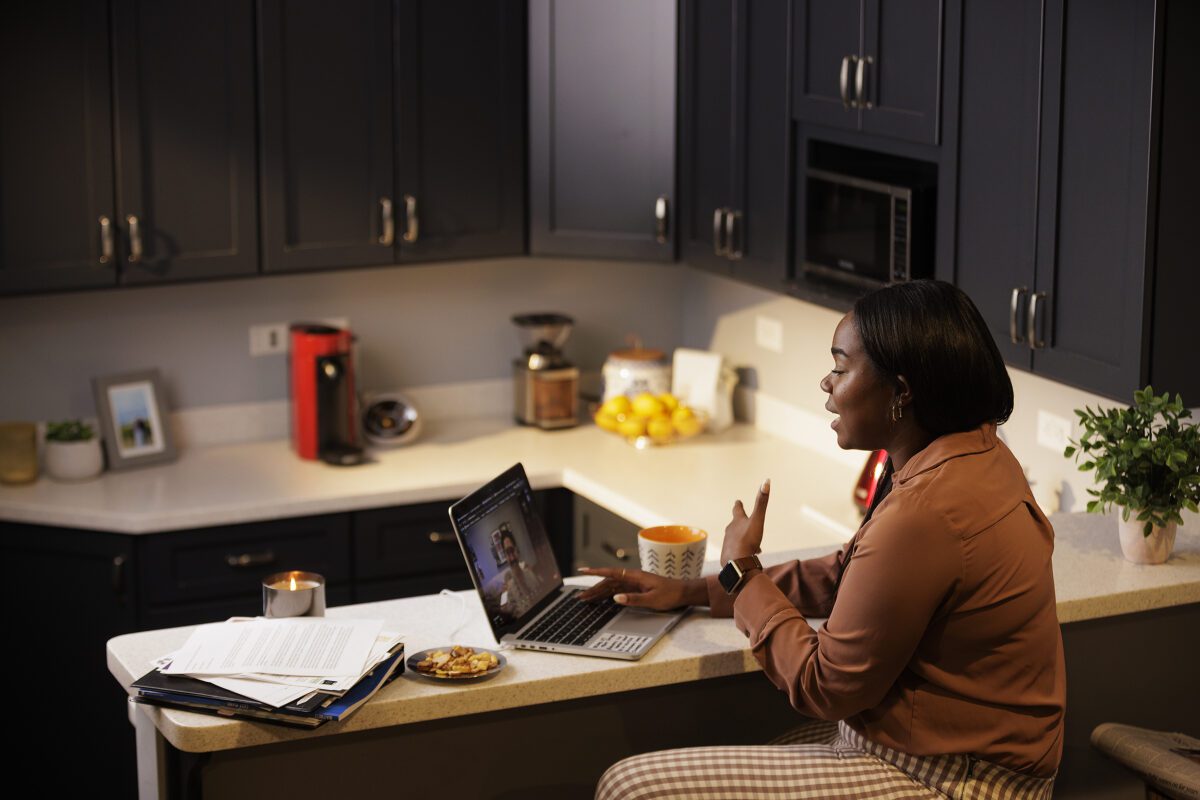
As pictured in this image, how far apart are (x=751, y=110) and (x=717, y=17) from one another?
0.29 m

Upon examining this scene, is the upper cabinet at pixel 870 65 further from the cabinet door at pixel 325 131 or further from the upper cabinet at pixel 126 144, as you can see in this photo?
the upper cabinet at pixel 126 144

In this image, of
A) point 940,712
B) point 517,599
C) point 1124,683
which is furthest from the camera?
point 1124,683

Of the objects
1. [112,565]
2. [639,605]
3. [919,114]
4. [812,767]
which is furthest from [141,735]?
[919,114]

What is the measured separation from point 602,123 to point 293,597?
2.15m

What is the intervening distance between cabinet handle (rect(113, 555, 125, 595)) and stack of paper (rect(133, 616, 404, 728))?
155 centimetres

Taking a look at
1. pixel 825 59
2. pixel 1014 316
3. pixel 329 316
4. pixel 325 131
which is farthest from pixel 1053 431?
pixel 329 316

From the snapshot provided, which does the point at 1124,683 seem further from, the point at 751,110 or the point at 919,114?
the point at 751,110

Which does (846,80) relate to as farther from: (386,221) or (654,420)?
(386,221)

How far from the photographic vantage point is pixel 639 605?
8.21 feet

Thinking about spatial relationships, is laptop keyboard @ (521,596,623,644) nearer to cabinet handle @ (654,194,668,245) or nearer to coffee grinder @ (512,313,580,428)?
cabinet handle @ (654,194,668,245)

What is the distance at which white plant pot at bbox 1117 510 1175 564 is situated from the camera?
271cm

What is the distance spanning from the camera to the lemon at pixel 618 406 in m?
4.42

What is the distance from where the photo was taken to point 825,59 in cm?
351

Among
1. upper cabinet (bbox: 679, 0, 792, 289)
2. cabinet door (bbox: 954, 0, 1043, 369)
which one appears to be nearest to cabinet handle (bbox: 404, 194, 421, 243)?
upper cabinet (bbox: 679, 0, 792, 289)
